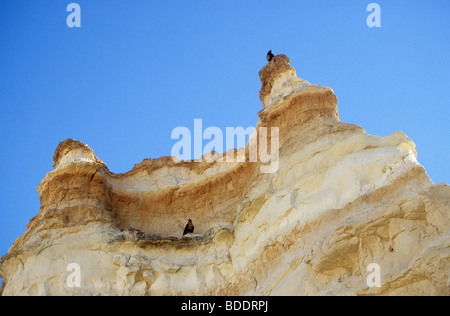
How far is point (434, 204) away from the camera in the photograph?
11500mm

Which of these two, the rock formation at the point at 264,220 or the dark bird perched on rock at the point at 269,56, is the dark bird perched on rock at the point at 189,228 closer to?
the rock formation at the point at 264,220

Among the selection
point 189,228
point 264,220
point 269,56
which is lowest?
point 264,220

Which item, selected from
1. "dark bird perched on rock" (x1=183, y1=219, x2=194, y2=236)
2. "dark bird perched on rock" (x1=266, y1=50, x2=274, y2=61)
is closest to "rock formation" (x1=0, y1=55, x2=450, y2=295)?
"dark bird perched on rock" (x1=183, y1=219, x2=194, y2=236)

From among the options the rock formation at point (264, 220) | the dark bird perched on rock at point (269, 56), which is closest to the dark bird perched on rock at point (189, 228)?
the rock formation at point (264, 220)

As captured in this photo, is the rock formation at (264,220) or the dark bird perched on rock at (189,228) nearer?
the rock formation at (264,220)

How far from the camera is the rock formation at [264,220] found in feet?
38.5

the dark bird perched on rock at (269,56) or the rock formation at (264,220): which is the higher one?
the dark bird perched on rock at (269,56)

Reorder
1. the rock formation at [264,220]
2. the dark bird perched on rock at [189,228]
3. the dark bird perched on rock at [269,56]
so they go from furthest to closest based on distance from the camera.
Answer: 1. the dark bird perched on rock at [269,56]
2. the dark bird perched on rock at [189,228]
3. the rock formation at [264,220]

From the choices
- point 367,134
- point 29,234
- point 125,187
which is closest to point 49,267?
point 29,234

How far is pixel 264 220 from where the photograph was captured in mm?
14477

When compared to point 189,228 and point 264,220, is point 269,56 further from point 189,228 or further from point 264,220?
point 264,220

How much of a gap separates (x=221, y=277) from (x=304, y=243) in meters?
2.46

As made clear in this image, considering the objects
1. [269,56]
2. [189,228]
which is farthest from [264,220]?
[269,56]

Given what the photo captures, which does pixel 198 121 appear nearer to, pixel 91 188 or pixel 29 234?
pixel 91 188
